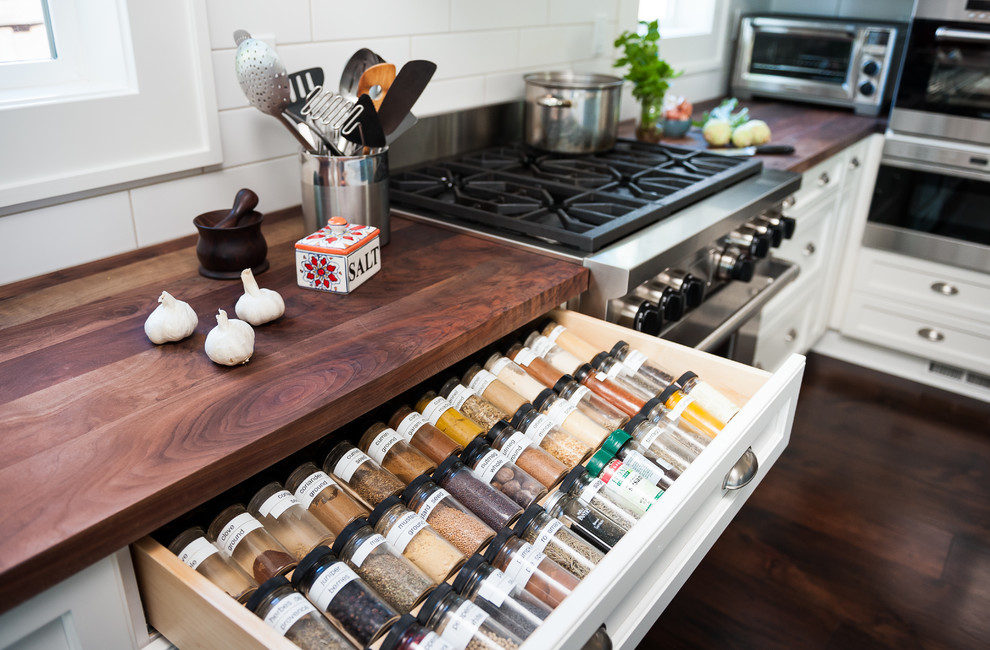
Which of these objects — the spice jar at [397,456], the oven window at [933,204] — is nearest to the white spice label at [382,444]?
the spice jar at [397,456]

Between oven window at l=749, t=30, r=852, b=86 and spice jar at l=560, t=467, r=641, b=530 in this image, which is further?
oven window at l=749, t=30, r=852, b=86

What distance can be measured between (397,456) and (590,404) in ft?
0.98

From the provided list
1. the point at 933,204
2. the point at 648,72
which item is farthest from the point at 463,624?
the point at 933,204

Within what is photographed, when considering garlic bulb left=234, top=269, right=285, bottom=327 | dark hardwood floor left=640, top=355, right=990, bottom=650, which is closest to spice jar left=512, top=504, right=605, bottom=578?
garlic bulb left=234, top=269, right=285, bottom=327

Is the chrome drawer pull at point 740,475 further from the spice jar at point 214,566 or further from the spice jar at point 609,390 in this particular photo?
the spice jar at point 214,566

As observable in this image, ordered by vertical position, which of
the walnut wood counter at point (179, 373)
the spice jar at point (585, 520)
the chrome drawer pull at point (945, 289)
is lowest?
the chrome drawer pull at point (945, 289)

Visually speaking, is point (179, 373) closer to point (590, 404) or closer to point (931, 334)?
point (590, 404)

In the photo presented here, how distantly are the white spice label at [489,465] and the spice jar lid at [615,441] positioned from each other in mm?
143

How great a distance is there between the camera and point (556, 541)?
0.91 metres

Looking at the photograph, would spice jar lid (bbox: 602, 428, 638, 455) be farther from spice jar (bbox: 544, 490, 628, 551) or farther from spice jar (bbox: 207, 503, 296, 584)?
spice jar (bbox: 207, 503, 296, 584)

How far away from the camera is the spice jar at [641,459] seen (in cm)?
A: 100

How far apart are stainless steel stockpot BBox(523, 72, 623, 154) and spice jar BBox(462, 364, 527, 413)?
3.15 ft

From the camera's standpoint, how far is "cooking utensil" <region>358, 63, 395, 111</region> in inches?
53.4

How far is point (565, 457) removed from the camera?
3.51ft
